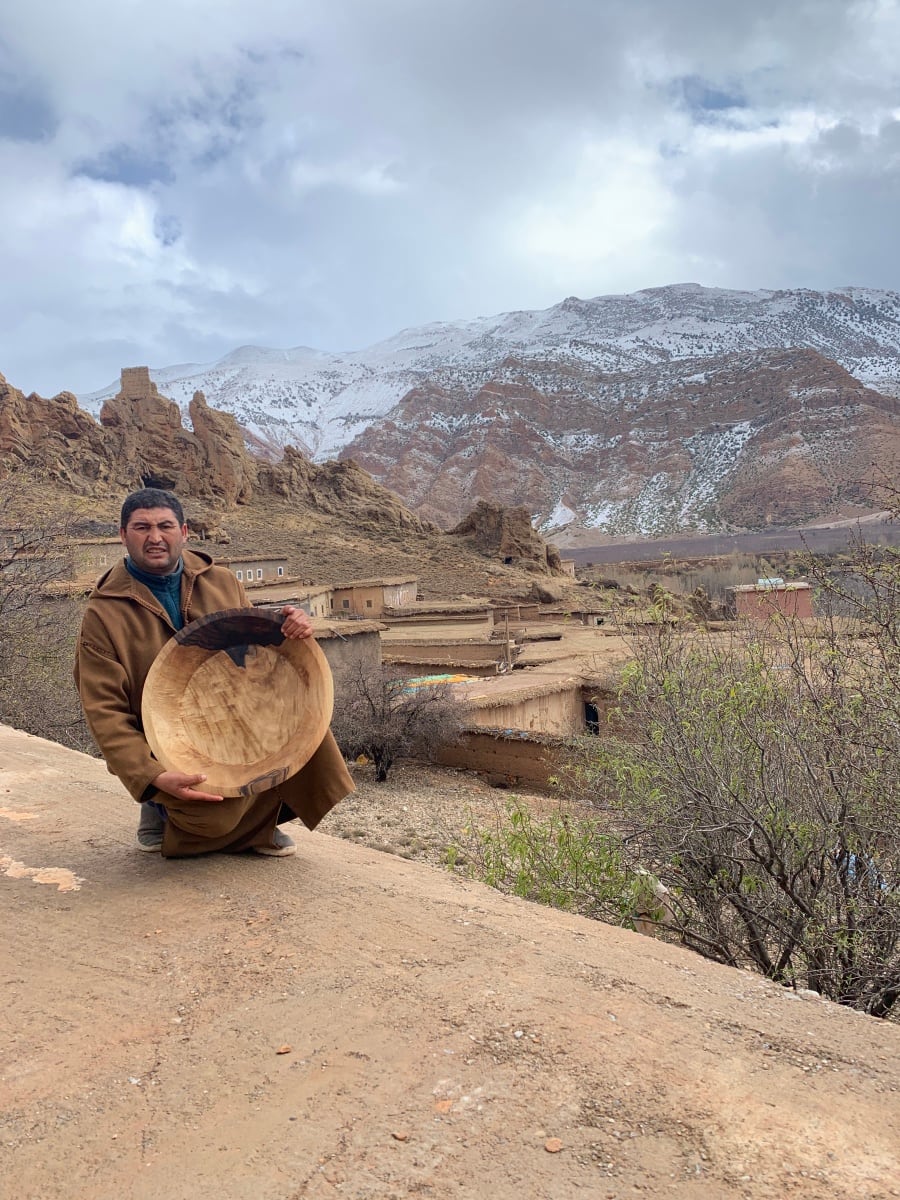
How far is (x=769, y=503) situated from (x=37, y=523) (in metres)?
94.5

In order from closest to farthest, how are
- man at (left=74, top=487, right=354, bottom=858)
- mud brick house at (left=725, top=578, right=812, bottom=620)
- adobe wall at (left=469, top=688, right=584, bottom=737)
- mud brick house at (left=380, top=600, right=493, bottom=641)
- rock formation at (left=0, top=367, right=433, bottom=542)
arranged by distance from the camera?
man at (left=74, top=487, right=354, bottom=858) → mud brick house at (left=725, top=578, right=812, bottom=620) → adobe wall at (left=469, top=688, right=584, bottom=737) → mud brick house at (left=380, top=600, right=493, bottom=641) → rock formation at (left=0, top=367, right=433, bottom=542)

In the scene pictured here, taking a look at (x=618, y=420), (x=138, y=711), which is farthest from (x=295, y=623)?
(x=618, y=420)

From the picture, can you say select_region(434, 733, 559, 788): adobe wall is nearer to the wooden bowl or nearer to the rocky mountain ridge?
the wooden bowl

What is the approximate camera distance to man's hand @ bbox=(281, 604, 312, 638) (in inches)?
128

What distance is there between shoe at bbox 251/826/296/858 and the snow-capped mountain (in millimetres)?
88540

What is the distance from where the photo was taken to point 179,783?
9.89 feet

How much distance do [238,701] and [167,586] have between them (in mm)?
554

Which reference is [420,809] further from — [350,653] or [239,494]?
[239,494]

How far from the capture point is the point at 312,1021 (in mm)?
2318

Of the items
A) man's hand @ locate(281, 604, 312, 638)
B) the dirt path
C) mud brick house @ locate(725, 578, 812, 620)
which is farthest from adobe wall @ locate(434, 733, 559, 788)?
the dirt path

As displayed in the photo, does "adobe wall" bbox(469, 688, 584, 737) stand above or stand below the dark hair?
below

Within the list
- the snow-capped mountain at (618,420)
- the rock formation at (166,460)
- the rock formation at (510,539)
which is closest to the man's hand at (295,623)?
the rock formation at (166,460)

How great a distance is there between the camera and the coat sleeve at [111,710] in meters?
3.09

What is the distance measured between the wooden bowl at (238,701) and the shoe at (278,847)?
520 millimetres
